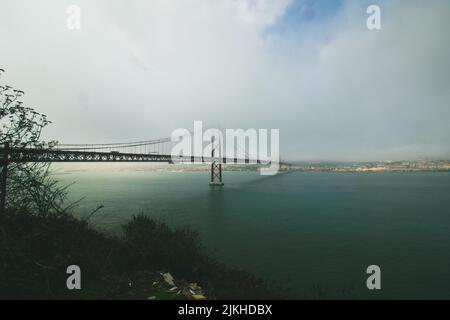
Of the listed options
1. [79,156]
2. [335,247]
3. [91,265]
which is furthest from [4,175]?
[79,156]

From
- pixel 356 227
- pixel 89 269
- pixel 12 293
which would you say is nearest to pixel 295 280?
pixel 89 269

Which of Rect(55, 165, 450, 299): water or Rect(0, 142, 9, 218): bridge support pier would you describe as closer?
Rect(0, 142, 9, 218): bridge support pier

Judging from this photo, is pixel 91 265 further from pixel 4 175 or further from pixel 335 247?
pixel 335 247

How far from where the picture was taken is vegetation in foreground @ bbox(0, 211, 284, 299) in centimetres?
471

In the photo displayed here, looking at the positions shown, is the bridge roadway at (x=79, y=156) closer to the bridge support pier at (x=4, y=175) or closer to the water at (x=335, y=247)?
the bridge support pier at (x=4, y=175)

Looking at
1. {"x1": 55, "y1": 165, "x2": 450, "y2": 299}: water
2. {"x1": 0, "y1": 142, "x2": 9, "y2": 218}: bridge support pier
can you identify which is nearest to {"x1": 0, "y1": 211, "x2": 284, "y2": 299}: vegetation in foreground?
{"x1": 0, "y1": 142, "x2": 9, "y2": 218}: bridge support pier

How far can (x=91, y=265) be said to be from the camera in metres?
5.94

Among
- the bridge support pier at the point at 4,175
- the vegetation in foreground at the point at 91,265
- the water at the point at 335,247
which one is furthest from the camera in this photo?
the water at the point at 335,247

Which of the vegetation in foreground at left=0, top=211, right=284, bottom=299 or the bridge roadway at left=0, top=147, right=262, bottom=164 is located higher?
the bridge roadway at left=0, top=147, right=262, bottom=164

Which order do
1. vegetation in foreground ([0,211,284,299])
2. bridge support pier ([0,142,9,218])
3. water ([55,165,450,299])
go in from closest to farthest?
vegetation in foreground ([0,211,284,299])
bridge support pier ([0,142,9,218])
water ([55,165,450,299])

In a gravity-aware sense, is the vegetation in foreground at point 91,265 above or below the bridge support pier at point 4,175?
below

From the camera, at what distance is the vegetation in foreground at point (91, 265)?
471 centimetres

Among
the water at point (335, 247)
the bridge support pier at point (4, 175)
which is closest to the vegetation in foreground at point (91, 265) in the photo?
the bridge support pier at point (4, 175)

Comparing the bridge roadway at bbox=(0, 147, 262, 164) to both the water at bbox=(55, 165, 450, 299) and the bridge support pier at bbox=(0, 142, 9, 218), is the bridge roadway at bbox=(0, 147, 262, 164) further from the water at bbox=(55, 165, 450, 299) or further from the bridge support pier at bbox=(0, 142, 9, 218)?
the water at bbox=(55, 165, 450, 299)
